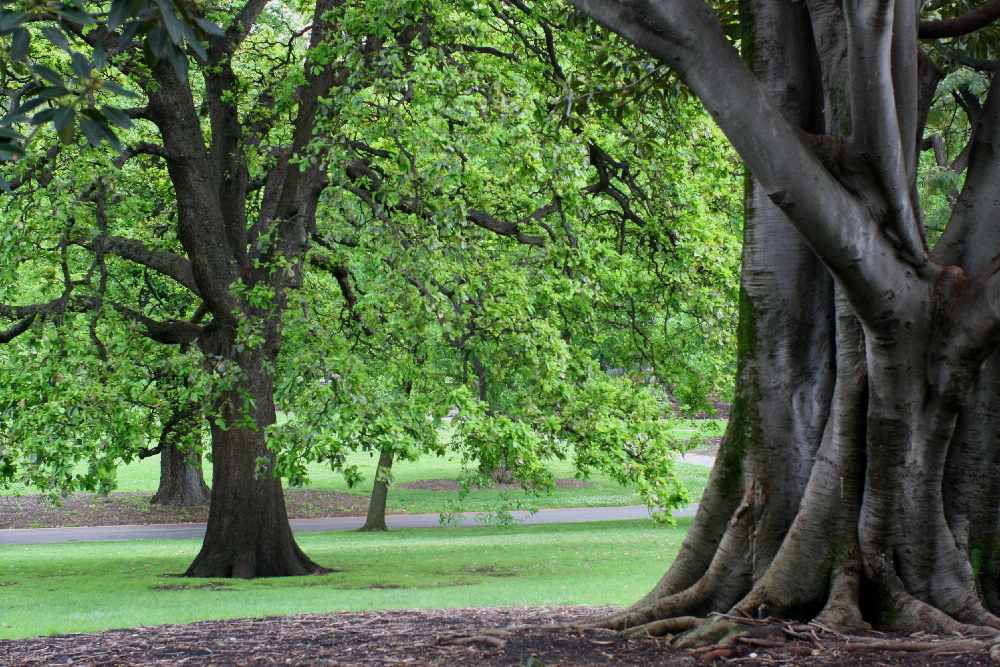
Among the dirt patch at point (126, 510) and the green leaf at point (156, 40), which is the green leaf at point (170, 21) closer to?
the green leaf at point (156, 40)

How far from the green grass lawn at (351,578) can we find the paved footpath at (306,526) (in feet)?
6.71

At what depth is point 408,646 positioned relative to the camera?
219 inches

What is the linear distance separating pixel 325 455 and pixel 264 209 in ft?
19.2

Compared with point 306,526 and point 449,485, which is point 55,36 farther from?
point 449,485

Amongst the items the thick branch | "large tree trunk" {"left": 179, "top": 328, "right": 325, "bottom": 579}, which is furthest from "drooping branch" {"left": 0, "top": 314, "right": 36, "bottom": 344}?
the thick branch

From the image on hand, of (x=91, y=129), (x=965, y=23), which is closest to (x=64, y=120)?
(x=91, y=129)

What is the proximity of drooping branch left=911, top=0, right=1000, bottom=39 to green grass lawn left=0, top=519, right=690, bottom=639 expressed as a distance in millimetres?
6504

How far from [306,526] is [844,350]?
899 inches

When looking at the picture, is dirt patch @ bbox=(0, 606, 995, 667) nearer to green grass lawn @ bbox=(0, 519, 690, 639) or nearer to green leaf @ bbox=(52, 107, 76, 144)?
green grass lawn @ bbox=(0, 519, 690, 639)

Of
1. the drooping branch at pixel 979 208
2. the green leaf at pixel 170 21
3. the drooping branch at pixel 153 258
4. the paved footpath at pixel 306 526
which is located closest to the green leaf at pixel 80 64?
the green leaf at pixel 170 21

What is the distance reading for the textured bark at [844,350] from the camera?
13.8 ft

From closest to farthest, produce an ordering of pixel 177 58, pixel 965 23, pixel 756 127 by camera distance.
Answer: pixel 177 58, pixel 756 127, pixel 965 23

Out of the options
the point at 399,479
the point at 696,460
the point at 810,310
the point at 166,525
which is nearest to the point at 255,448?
the point at 810,310

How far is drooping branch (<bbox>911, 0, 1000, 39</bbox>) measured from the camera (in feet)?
16.4
